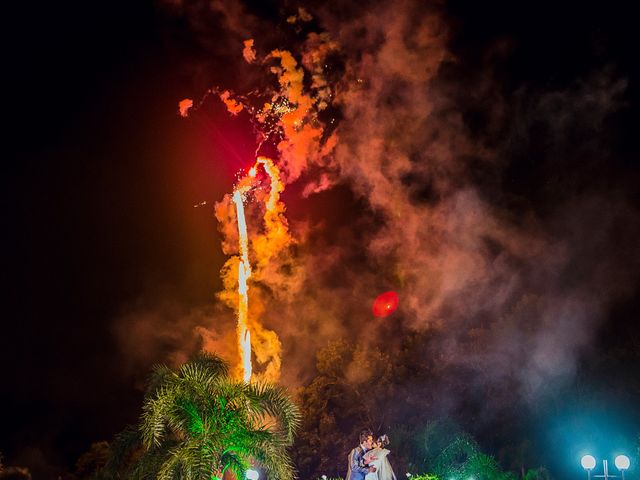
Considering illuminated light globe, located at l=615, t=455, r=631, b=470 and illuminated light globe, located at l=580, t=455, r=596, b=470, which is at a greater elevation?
illuminated light globe, located at l=615, t=455, r=631, b=470

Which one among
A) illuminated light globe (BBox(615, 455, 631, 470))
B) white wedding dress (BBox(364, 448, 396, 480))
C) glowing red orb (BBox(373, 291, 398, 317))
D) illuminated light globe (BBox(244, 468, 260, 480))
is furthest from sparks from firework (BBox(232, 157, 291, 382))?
illuminated light globe (BBox(615, 455, 631, 470))

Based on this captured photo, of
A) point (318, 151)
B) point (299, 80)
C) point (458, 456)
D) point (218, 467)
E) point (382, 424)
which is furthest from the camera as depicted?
point (382, 424)

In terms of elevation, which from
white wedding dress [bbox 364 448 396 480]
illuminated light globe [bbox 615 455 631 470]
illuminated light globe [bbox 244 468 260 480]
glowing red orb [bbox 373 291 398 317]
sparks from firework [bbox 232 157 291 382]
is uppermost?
glowing red orb [bbox 373 291 398 317]

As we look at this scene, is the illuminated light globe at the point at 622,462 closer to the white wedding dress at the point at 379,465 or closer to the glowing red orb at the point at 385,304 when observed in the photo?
the white wedding dress at the point at 379,465

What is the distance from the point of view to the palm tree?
13.4 m

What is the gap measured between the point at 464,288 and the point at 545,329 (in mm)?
3377

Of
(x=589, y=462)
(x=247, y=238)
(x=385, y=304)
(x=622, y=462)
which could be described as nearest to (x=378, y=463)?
(x=589, y=462)

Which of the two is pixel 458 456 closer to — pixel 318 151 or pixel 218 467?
pixel 318 151

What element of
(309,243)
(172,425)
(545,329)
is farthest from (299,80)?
(545,329)

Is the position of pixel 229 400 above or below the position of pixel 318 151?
below

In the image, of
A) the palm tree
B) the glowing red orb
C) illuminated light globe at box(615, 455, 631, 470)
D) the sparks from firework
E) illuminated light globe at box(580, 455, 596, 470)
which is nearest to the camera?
the palm tree

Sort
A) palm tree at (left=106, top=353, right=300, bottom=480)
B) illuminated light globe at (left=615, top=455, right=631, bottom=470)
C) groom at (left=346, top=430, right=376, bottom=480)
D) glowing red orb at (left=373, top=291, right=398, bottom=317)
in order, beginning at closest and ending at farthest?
palm tree at (left=106, top=353, right=300, bottom=480)
groom at (left=346, top=430, right=376, bottom=480)
illuminated light globe at (left=615, top=455, right=631, bottom=470)
glowing red orb at (left=373, top=291, right=398, bottom=317)

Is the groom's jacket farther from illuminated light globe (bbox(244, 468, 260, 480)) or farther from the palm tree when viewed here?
illuminated light globe (bbox(244, 468, 260, 480))

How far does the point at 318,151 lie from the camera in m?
23.4
